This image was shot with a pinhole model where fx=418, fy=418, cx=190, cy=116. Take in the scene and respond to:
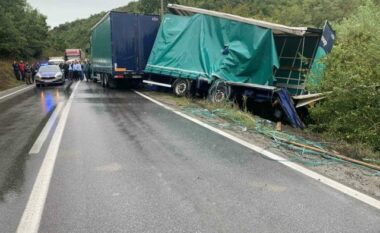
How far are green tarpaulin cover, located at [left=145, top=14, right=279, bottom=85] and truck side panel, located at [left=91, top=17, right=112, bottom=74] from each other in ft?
11.0

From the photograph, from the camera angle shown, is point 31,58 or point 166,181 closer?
point 166,181

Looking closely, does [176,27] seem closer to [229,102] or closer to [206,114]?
[229,102]

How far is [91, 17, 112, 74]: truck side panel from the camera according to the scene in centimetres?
1939

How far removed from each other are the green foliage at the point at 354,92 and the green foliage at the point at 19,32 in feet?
118

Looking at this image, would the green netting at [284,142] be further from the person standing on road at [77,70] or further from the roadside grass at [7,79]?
the person standing on road at [77,70]

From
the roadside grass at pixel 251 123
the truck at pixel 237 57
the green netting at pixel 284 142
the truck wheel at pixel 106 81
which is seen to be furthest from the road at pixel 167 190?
the truck wheel at pixel 106 81

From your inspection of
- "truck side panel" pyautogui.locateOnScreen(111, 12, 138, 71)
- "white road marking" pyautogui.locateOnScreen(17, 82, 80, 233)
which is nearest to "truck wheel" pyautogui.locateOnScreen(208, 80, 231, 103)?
"truck side panel" pyautogui.locateOnScreen(111, 12, 138, 71)

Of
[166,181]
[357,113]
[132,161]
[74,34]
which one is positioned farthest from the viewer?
[74,34]

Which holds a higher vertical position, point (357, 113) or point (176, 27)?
point (176, 27)

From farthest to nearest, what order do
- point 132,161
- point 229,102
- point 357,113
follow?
1. point 229,102
2. point 357,113
3. point 132,161

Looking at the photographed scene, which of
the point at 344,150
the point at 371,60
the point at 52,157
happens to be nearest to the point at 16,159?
the point at 52,157

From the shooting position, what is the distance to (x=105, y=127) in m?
9.35

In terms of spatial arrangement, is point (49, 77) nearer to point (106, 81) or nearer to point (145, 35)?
point (106, 81)

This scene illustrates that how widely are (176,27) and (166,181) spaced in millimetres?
11750
